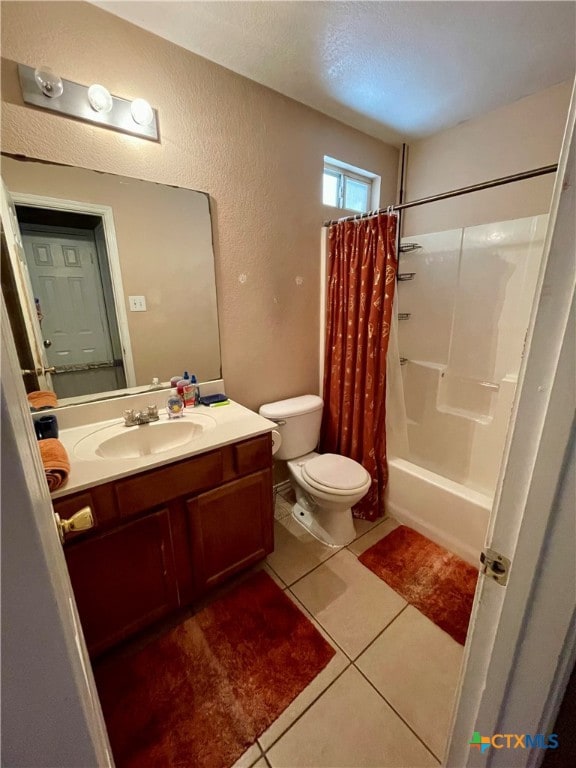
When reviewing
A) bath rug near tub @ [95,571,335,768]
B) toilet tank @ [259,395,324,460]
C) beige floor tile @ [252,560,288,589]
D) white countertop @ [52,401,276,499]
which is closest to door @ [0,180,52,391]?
white countertop @ [52,401,276,499]

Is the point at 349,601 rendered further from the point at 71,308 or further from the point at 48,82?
the point at 48,82

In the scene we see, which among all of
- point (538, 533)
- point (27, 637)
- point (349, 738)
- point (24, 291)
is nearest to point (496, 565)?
point (538, 533)

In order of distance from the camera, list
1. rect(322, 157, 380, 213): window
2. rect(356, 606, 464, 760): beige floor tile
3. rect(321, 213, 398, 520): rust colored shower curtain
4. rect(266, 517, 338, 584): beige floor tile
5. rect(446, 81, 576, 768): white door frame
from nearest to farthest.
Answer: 1. rect(446, 81, 576, 768): white door frame
2. rect(356, 606, 464, 760): beige floor tile
3. rect(266, 517, 338, 584): beige floor tile
4. rect(321, 213, 398, 520): rust colored shower curtain
5. rect(322, 157, 380, 213): window

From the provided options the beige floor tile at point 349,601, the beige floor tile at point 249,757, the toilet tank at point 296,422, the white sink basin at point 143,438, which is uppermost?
the white sink basin at point 143,438

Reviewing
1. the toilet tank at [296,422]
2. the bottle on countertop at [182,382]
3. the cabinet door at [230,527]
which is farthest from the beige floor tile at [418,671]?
the bottle on countertop at [182,382]

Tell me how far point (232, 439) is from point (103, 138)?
1.34 meters

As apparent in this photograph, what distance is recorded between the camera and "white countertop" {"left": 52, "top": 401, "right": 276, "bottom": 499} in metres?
1.01

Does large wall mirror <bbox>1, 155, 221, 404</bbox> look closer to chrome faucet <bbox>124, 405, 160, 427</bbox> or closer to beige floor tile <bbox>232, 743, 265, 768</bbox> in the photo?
chrome faucet <bbox>124, 405, 160, 427</bbox>

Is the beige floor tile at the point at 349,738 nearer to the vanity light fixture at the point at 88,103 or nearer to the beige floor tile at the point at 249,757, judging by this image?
the beige floor tile at the point at 249,757

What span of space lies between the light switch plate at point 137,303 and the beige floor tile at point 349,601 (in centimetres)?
154

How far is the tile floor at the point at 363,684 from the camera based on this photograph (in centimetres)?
97

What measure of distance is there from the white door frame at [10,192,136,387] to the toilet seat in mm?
1044

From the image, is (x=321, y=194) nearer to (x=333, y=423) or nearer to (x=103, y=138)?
(x=103, y=138)

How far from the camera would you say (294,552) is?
171 centimetres
